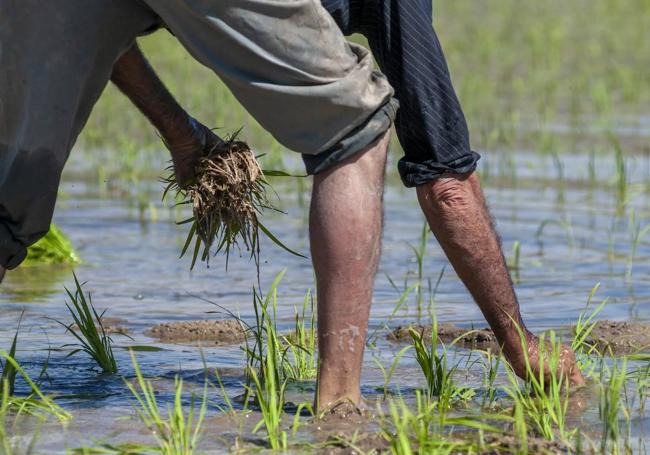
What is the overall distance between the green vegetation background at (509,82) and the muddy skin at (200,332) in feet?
7.77

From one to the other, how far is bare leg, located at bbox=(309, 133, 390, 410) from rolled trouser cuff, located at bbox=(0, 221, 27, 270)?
2.25ft

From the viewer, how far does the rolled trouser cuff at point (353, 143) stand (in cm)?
288

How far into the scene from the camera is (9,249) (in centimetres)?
311

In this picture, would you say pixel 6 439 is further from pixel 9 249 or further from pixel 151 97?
pixel 151 97

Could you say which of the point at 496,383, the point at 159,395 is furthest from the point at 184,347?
the point at 496,383

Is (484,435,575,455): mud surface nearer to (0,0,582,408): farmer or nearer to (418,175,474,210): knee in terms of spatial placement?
(0,0,582,408): farmer

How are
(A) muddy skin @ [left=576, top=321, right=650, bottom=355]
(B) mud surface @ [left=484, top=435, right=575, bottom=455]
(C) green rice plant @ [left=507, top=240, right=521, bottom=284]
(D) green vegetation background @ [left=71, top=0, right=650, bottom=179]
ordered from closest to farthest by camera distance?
(B) mud surface @ [left=484, top=435, right=575, bottom=455], (A) muddy skin @ [left=576, top=321, right=650, bottom=355], (C) green rice plant @ [left=507, top=240, right=521, bottom=284], (D) green vegetation background @ [left=71, top=0, right=650, bottom=179]

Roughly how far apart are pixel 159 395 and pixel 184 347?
66 cm

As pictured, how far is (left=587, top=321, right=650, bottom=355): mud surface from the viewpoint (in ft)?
12.6

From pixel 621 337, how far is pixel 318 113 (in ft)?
4.84

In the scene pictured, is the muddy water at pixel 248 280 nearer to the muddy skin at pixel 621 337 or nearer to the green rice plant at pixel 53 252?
the green rice plant at pixel 53 252

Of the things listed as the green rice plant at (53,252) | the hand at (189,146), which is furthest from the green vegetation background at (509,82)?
the hand at (189,146)

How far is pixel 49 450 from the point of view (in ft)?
9.01

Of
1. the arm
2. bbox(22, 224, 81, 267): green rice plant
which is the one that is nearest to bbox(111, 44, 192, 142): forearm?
the arm
